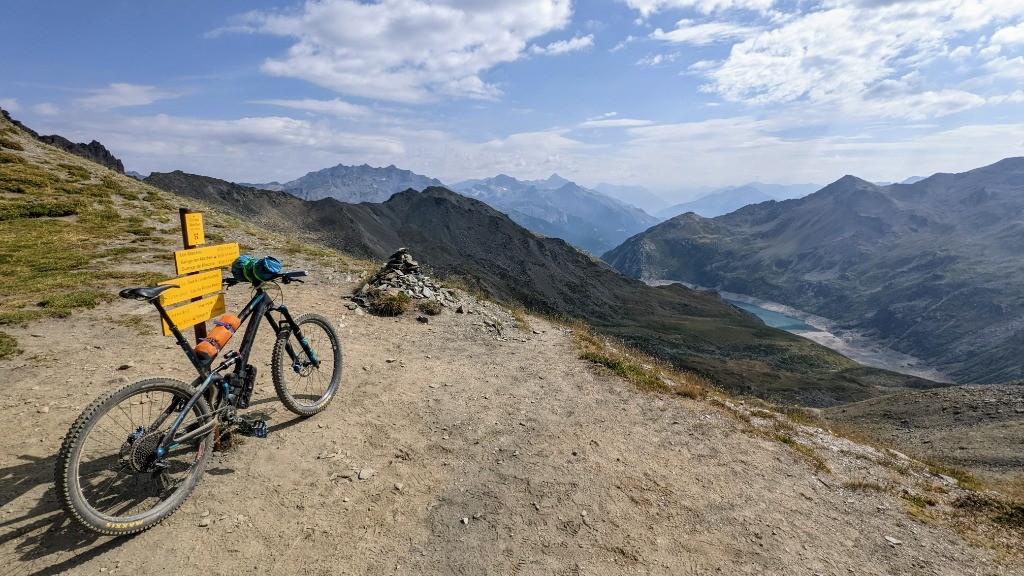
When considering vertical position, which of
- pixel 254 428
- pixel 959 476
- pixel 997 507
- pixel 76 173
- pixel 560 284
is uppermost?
pixel 76 173

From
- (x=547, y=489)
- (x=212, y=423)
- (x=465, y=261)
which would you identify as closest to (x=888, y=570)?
(x=547, y=489)

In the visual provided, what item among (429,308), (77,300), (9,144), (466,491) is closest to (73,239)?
(77,300)

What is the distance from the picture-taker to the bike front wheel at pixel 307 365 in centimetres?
711

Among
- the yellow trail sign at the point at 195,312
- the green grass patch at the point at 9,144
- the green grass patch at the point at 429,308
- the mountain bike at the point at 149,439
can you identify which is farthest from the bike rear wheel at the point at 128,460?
the green grass patch at the point at 9,144

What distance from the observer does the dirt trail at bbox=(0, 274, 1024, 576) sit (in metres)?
4.88

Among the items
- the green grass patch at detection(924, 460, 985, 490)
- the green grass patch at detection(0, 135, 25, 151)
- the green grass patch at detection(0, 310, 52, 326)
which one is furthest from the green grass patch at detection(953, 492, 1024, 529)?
the green grass patch at detection(0, 135, 25, 151)

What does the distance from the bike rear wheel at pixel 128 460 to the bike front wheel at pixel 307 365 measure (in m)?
1.62

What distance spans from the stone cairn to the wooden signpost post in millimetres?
8338

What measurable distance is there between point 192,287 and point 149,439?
2083 mm

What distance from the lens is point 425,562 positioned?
16.2 ft

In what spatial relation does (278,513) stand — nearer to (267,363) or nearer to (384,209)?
(267,363)

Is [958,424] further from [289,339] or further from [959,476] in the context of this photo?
[289,339]

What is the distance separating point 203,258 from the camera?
6.17 metres

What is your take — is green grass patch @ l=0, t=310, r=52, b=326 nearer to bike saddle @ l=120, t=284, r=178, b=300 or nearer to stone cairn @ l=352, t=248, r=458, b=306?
stone cairn @ l=352, t=248, r=458, b=306
